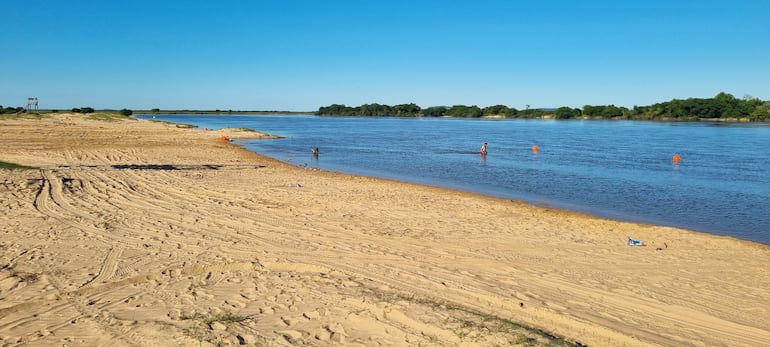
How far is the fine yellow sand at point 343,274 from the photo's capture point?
18.3ft

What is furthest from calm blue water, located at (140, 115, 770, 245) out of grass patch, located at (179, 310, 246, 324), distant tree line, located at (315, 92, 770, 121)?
distant tree line, located at (315, 92, 770, 121)

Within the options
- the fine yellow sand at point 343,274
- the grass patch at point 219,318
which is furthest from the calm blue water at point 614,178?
the grass patch at point 219,318

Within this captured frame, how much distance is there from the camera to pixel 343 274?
7.70 m

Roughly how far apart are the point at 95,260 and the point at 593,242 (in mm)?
9399

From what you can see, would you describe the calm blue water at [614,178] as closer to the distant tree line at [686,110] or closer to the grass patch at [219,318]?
the grass patch at [219,318]

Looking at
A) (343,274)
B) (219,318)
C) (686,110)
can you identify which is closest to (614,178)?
(343,274)

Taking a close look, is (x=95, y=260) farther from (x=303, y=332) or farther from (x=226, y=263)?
(x=303, y=332)

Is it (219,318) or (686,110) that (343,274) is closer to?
(219,318)

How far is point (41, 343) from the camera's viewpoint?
16.6 ft

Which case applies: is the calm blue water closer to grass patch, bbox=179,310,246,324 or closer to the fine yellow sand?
the fine yellow sand

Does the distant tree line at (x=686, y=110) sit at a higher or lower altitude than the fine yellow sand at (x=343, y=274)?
higher

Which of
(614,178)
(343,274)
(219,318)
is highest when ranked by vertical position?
(219,318)

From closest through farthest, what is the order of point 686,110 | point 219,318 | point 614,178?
point 219,318, point 614,178, point 686,110

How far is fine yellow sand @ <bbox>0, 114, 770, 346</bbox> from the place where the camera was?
5566 millimetres
